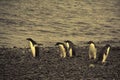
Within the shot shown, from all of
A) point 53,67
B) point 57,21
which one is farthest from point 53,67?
point 57,21

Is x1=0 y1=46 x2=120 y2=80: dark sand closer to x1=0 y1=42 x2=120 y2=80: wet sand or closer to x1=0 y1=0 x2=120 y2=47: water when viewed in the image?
x1=0 y1=42 x2=120 y2=80: wet sand

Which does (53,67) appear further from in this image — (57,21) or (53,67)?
(57,21)

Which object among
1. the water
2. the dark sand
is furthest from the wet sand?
the water

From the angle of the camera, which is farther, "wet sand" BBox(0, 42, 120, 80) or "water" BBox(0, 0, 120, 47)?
"water" BBox(0, 0, 120, 47)

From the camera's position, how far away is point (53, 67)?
15.0 m

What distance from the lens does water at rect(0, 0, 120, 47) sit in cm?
2631

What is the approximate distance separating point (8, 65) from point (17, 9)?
2720 centimetres

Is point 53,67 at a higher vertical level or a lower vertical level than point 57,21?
lower

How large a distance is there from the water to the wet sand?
17.7ft

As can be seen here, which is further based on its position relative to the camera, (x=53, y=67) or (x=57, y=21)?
(x=57, y=21)

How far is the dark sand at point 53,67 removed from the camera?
13672 mm

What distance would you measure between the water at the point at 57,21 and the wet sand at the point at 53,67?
5.40m

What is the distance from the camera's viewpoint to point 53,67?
14977 mm

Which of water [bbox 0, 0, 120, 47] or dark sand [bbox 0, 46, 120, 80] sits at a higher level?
water [bbox 0, 0, 120, 47]
